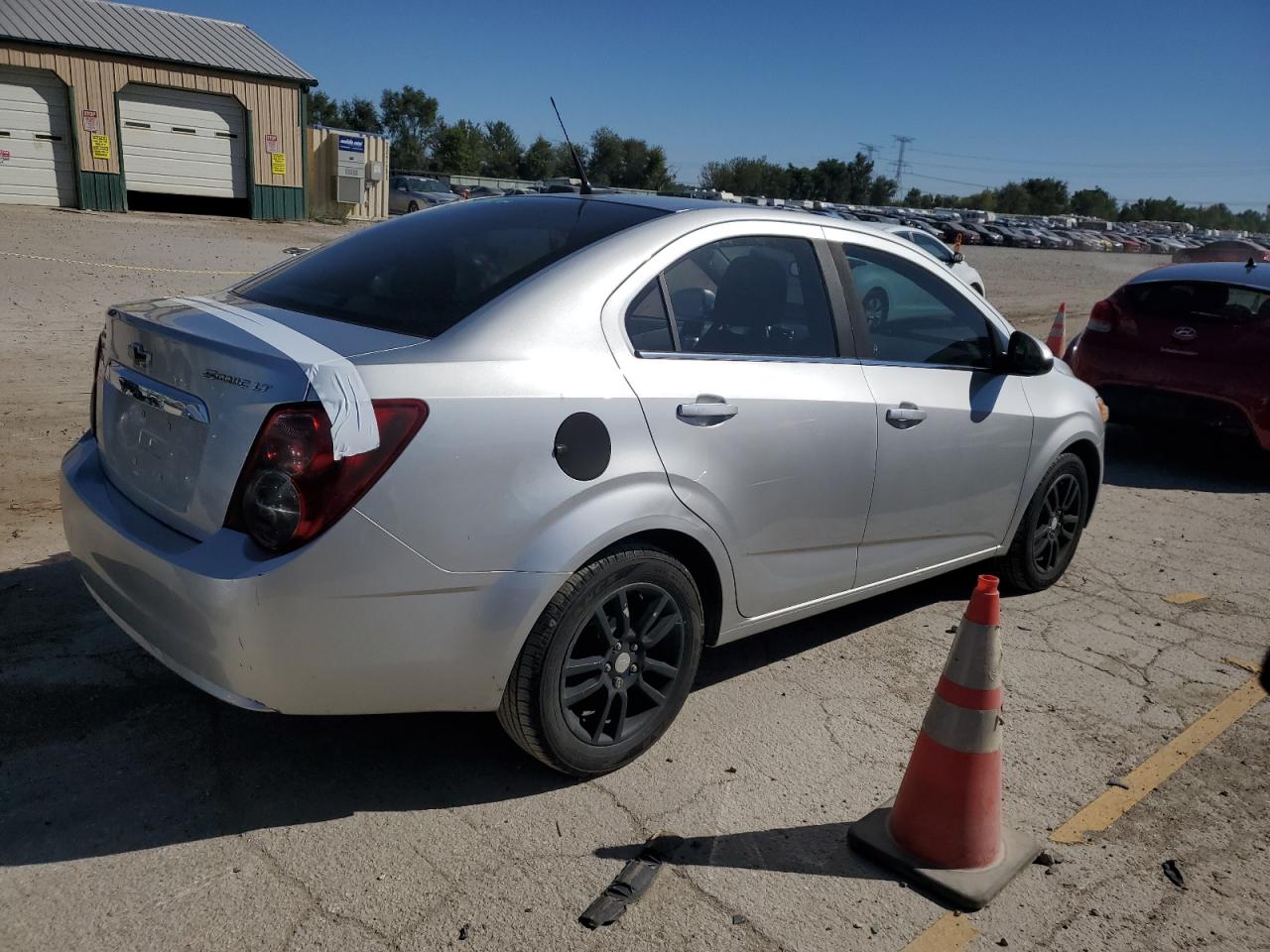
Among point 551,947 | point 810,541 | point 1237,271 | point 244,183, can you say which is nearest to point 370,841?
point 551,947

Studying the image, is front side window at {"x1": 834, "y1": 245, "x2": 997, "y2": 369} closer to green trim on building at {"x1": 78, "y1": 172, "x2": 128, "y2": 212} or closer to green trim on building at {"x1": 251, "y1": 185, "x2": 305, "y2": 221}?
green trim on building at {"x1": 78, "y1": 172, "x2": 128, "y2": 212}

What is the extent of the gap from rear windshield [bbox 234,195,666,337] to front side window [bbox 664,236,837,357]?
0.28m

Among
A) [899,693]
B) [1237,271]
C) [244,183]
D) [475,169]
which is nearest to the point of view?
[899,693]

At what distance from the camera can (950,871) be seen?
2.94 m

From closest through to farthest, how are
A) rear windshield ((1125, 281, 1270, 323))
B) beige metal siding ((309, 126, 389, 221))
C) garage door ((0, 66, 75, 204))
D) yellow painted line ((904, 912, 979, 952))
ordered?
yellow painted line ((904, 912, 979, 952))
rear windshield ((1125, 281, 1270, 323))
garage door ((0, 66, 75, 204))
beige metal siding ((309, 126, 389, 221))

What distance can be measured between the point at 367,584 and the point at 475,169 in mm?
78169

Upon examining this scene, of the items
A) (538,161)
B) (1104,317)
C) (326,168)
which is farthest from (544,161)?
(1104,317)

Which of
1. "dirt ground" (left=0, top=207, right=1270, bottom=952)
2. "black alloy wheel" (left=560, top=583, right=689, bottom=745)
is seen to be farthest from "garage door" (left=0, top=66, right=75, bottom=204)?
"black alloy wheel" (left=560, top=583, right=689, bottom=745)

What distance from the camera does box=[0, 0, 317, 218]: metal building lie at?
78.1 feet

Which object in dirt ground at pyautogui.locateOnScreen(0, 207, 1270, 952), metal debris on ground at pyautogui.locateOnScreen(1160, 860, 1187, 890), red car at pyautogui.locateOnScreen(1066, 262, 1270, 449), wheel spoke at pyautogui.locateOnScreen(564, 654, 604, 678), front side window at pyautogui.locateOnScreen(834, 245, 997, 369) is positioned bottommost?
dirt ground at pyautogui.locateOnScreen(0, 207, 1270, 952)

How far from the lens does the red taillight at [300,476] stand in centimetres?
258

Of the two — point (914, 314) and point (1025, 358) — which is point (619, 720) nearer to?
point (914, 314)

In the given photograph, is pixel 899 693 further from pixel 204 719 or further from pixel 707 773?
pixel 204 719

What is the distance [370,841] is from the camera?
9.61 ft
